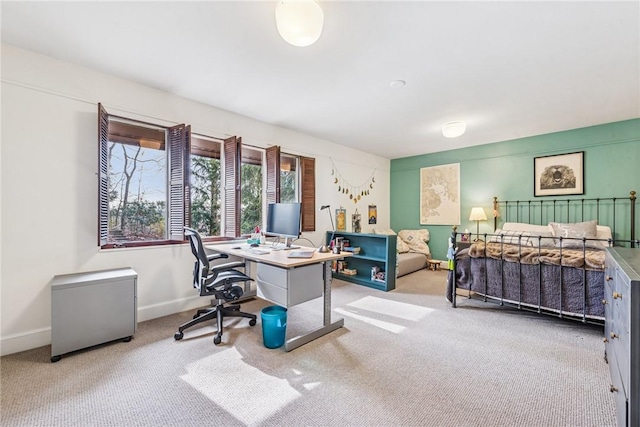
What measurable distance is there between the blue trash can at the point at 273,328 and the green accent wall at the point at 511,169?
440 cm

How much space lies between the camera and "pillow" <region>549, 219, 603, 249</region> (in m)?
3.68

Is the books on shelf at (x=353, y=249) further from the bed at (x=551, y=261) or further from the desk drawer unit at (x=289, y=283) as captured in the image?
the desk drawer unit at (x=289, y=283)

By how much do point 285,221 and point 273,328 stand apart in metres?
1.22

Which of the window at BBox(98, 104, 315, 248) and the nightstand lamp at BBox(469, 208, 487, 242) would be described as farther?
the nightstand lamp at BBox(469, 208, 487, 242)

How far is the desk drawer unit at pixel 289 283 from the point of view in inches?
91.9

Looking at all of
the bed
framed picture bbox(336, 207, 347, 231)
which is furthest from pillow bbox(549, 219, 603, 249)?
framed picture bbox(336, 207, 347, 231)

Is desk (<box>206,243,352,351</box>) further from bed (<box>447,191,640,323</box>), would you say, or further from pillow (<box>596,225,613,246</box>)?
pillow (<box>596,225,613,246</box>)

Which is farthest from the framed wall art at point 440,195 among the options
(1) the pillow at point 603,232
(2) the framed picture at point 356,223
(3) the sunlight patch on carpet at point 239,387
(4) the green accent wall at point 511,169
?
(3) the sunlight patch on carpet at point 239,387

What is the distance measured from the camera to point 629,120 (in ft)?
12.5

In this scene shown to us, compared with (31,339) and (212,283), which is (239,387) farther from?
(31,339)

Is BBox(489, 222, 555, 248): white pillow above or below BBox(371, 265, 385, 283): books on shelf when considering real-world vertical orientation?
above

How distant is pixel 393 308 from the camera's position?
335cm

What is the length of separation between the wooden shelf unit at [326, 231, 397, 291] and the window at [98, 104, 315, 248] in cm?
170

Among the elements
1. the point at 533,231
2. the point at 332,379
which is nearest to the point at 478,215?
the point at 533,231
